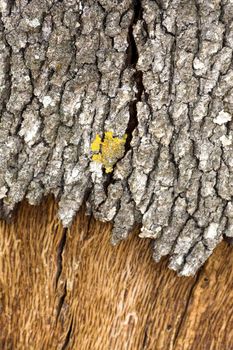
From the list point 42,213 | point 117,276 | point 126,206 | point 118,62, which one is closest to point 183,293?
point 117,276

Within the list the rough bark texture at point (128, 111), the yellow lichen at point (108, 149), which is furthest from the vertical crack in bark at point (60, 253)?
the yellow lichen at point (108, 149)

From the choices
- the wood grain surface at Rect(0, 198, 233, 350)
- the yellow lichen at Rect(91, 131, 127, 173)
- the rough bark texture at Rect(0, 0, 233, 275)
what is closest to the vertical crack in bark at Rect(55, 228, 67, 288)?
the wood grain surface at Rect(0, 198, 233, 350)

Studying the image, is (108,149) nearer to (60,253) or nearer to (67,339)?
(60,253)

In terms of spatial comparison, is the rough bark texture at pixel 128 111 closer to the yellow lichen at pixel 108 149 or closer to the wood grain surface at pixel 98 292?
the yellow lichen at pixel 108 149

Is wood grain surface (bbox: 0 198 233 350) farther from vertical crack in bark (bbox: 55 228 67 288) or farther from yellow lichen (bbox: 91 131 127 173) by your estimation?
yellow lichen (bbox: 91 131 127 173)

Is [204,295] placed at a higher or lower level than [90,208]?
lower

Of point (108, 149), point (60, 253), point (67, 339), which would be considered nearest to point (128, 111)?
point (108, 149)

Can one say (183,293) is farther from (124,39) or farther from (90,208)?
(124,39)
